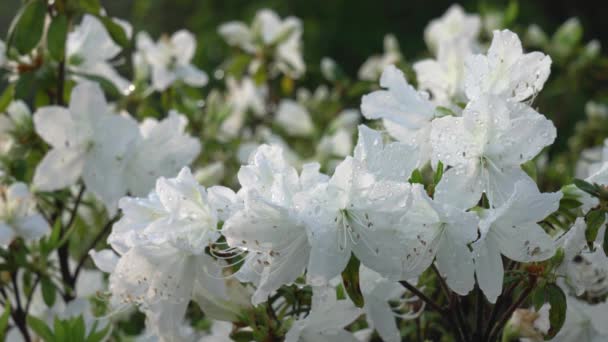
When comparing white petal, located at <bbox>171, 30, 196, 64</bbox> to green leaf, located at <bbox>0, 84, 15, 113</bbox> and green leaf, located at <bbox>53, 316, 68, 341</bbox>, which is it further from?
green leaf, located at <bbox>53, 316, 68, 341</bbox>

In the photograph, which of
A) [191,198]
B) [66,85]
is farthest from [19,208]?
[191,198]

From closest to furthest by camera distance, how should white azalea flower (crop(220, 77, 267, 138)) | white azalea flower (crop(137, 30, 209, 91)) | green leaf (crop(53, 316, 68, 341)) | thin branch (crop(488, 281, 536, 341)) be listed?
thin branch (crop(488, 281, 536, 341)), green leaf (crop(53, 316, 68, 341)), white azalea flower (crop(137, 30, 209, 91)), white azalea flower (crop(220, 77, 267, 138))

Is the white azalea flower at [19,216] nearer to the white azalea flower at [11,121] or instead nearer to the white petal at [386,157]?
the white azalea flower at [11,121]

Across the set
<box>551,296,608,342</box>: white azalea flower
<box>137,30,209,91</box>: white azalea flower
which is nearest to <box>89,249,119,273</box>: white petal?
<box>551,296,608,342</box>: white azalea flower

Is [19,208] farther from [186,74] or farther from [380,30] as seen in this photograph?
[380,30]

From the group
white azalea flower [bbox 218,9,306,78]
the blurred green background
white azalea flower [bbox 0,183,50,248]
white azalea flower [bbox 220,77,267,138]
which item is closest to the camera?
white azalea flower [bbox 0,183,50,248]

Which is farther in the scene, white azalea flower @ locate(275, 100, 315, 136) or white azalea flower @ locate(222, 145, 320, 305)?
white azalea flower @ locate(275, 100, 315, 136)
